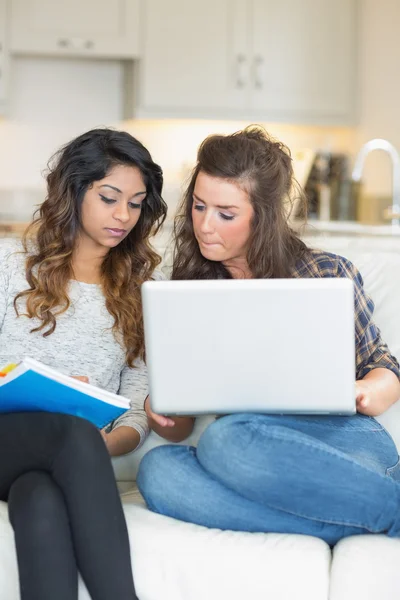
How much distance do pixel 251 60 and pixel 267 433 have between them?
3.41m

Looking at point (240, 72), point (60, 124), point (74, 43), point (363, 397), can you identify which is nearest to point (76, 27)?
point (74, 43)

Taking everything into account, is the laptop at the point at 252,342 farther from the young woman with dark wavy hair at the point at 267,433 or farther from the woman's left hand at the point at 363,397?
the woman's left hand at the point at 363,397

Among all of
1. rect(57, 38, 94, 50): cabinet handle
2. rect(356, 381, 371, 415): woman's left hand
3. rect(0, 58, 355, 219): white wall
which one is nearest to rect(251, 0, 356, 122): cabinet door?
rect(0, 58, 355, 219): white wall

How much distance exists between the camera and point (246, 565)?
157cm

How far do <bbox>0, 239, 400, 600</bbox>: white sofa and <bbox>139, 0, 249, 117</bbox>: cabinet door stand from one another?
3278 mm

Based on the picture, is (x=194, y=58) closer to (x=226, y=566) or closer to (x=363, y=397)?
(x=363, y=397)

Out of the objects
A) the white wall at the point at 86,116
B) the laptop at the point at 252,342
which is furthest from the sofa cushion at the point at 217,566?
the white wall at the point at 86,116

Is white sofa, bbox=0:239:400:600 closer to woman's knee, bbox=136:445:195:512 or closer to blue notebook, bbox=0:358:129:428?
woman's knee, bbox=136:445:195:512

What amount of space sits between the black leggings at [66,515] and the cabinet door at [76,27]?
326cm

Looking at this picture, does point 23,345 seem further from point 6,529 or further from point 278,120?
point 278,120

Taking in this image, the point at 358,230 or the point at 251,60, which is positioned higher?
the point at 251,60

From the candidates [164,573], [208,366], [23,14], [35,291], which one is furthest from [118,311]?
[23,14]

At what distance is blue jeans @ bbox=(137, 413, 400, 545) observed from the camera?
1608mm

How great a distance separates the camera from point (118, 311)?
2.03 metres
